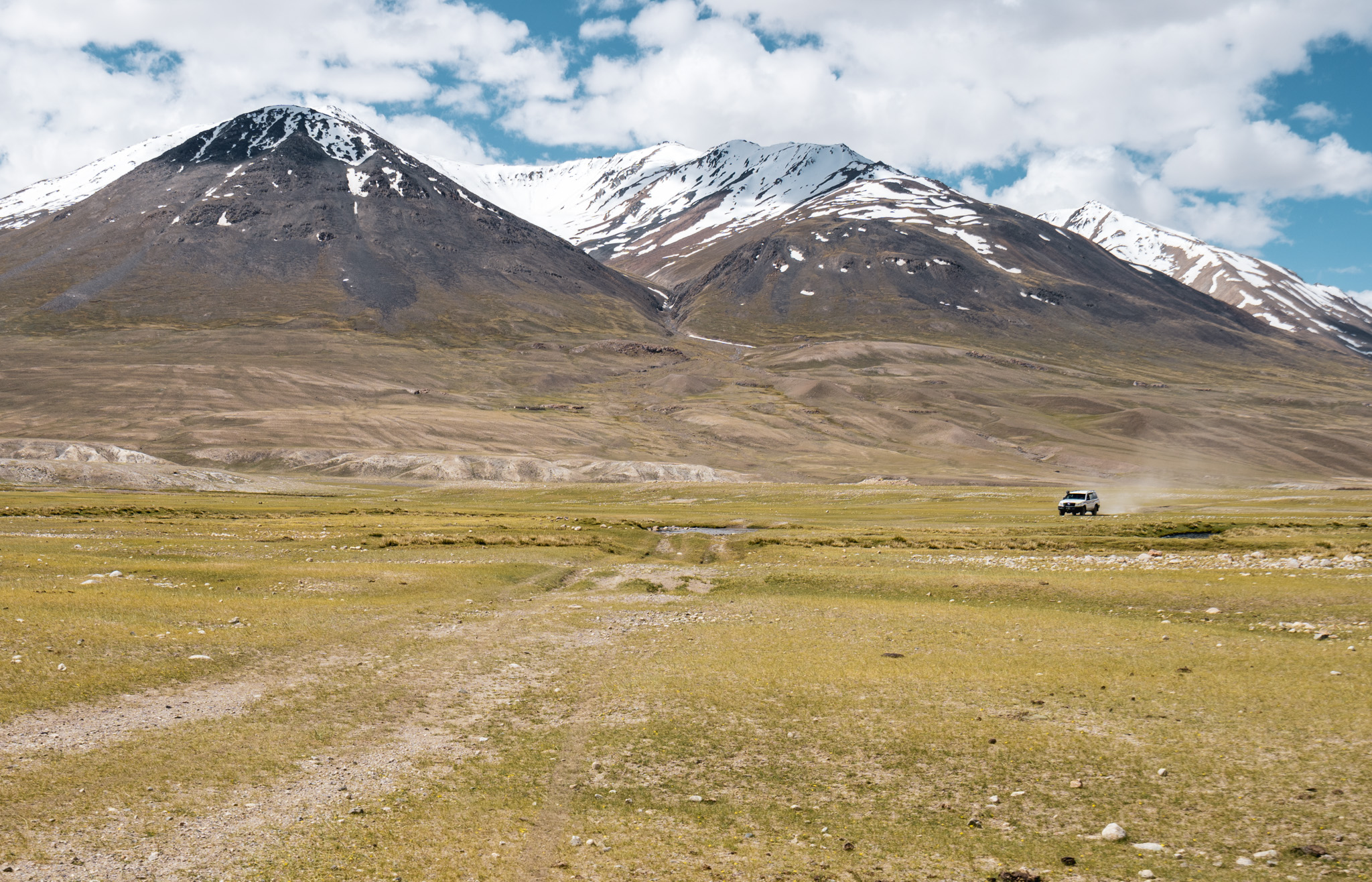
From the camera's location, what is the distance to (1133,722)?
18359 mm

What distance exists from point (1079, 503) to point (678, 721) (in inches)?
2712

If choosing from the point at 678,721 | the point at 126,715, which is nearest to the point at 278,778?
the point at 126,715

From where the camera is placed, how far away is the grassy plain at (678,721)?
1308 centimetres

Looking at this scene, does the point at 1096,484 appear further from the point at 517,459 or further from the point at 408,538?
the point at 408,538

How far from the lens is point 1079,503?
77875 millimetres

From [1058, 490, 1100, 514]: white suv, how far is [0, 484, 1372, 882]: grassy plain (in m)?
34.2

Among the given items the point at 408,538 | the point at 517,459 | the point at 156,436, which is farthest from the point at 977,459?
the point at 156,436

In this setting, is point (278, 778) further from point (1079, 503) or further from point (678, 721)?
point (1079, 503)

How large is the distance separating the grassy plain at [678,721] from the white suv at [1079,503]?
34.2 m

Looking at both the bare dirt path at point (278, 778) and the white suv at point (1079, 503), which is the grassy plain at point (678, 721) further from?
the white suv at point (1079, 503)

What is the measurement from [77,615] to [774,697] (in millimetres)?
21758

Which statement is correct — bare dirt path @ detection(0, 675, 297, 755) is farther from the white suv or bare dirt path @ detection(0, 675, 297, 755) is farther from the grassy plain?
the white suv

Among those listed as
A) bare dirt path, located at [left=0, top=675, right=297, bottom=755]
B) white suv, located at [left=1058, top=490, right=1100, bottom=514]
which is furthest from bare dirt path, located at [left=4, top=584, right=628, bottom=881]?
white suv, located at [left=1058, top=490, right=1100, bottom=514]

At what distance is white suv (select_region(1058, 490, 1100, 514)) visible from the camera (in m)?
77.7
